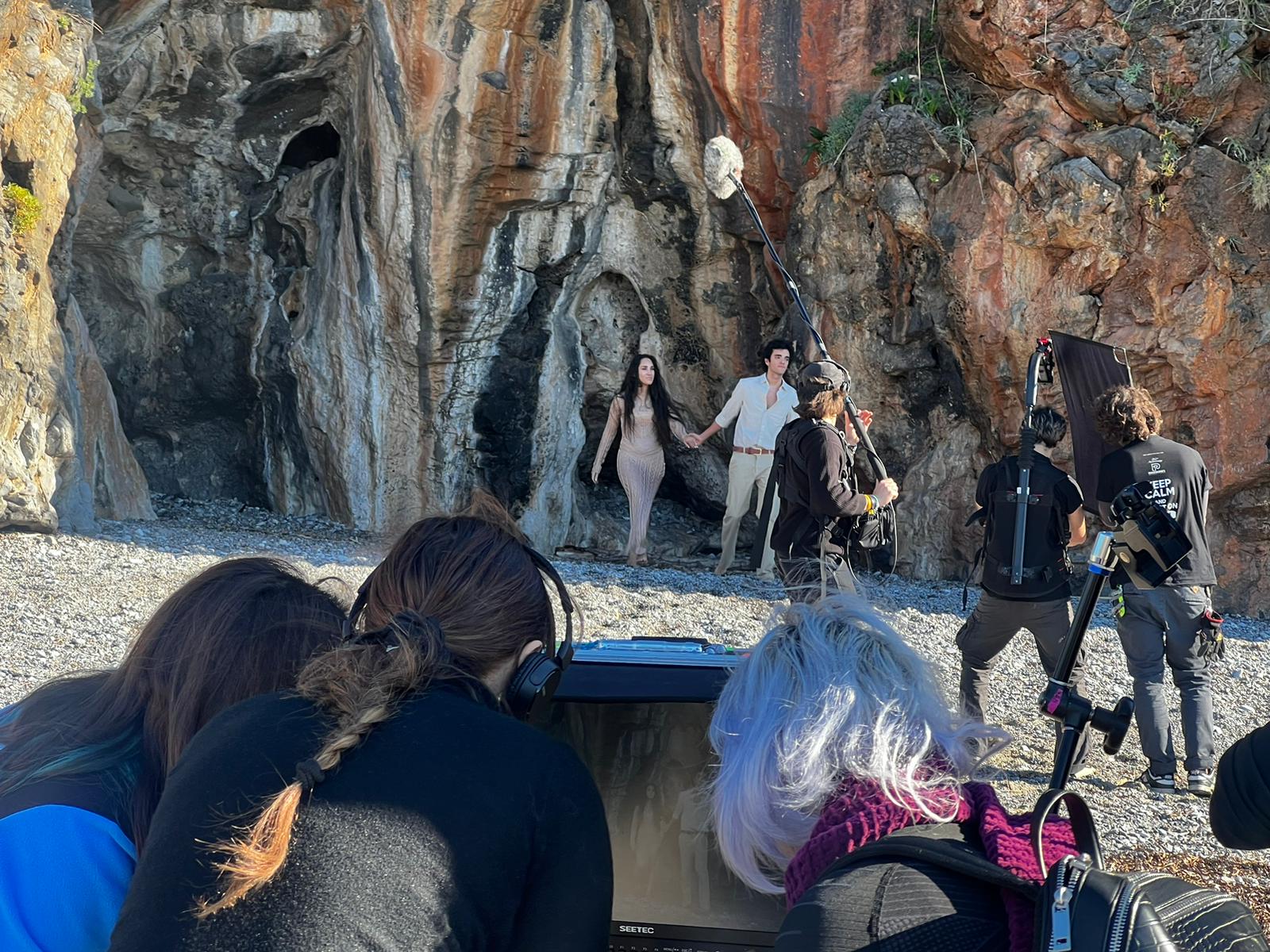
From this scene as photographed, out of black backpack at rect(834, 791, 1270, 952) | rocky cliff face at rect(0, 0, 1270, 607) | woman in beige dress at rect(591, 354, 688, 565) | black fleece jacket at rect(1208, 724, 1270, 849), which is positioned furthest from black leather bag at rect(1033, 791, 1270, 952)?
rocky cliff face at rect(0, 0, 1270, 607)

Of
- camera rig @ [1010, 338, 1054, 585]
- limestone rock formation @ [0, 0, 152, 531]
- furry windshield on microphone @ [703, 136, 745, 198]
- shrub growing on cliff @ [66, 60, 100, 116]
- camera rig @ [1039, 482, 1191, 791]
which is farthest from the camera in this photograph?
furry windshield on microphone @ [703, 136, 745, 198]

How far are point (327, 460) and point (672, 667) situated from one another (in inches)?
443

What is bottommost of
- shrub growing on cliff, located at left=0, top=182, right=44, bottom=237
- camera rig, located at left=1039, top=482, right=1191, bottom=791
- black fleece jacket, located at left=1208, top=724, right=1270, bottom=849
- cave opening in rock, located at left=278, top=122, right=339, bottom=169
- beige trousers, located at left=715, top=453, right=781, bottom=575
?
beige trousers, located at left=715, top=453, right=781, bottom=575

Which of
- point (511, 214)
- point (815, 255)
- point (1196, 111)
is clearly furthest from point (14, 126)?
point (1196, 111)

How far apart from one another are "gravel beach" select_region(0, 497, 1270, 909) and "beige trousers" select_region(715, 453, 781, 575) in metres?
0.28

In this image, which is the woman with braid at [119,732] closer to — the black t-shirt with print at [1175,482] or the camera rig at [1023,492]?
the camera rig at [1023,492]

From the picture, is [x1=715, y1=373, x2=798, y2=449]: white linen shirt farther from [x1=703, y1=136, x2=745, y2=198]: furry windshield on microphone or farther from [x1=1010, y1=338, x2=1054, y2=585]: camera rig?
[x1=1010, y1=338, x2=1054, y2=585]: camera rig

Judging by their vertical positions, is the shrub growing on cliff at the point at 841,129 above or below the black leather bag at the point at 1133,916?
above

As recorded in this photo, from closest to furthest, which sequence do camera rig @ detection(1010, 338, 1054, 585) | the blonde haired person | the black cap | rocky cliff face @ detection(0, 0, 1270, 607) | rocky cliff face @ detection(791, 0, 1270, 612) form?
the blonde haired person → camera rig @ detection(1010, 338, 1054, 585) → the black cap → rocky cliff face @ detection(791, 0, 1270, 612) → rocky cliff face @ detection(0, 0, 1270, 607)

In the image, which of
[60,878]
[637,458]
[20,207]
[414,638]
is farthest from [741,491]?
[60,878]

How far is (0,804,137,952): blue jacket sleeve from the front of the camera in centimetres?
153

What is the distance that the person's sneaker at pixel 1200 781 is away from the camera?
4.86 meters

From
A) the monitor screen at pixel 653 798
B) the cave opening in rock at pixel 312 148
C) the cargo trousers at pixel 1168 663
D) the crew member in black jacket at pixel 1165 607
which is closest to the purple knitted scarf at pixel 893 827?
the monitor screen at pixel 653 798

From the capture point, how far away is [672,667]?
247 cm
